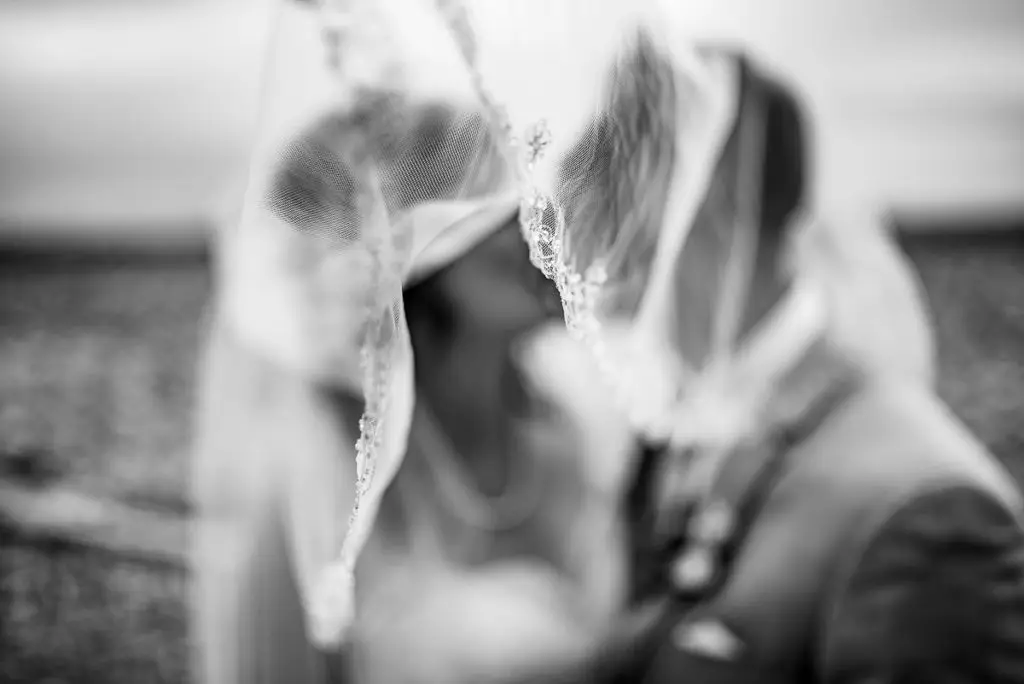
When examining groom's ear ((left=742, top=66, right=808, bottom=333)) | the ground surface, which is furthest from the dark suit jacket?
the ground surface

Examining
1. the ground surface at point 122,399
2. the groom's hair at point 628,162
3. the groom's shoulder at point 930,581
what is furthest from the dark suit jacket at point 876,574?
the ground surface at point 122,399

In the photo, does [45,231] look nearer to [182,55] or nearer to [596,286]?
[182,55]

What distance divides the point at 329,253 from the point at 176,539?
1.07 meters

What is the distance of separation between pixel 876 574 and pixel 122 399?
161cm

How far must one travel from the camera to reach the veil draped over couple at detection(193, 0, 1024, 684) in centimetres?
45

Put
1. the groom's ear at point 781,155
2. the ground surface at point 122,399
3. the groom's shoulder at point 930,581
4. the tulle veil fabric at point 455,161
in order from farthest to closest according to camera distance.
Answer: the ground surface at point 122,399 < the groom's ear at point 781,155 < the groom's shoulder at point 930,581 < the tulle veil fabric at point 455,161

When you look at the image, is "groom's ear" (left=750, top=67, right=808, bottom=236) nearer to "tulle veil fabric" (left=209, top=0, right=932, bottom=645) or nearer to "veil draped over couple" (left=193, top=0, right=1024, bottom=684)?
"veil draped over couple" (left=193, top=0, right=1024, bottom=684)

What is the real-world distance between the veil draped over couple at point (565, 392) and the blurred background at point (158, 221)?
175 mm

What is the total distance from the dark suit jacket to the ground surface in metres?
0.96

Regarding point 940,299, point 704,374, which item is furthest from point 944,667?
point 940,299

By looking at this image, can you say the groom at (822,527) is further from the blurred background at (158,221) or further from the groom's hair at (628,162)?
the groom's hair at (628,162)

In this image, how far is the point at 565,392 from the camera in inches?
38.0

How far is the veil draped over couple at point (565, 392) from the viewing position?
450mm

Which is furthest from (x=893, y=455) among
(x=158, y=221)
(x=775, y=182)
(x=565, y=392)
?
(x=158, y=221)
